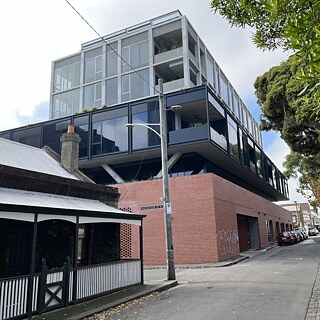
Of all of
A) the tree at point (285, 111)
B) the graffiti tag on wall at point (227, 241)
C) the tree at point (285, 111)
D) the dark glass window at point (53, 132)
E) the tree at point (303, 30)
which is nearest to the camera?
the tree at point (303, 30)

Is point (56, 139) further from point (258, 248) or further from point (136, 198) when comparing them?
point (258, 248)

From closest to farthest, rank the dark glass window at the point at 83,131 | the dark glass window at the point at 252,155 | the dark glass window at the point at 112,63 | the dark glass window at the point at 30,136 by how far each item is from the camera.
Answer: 1. the dark glass window at the point at 83,131
2. the dark glass window at the point at 30,136
3. the dark glass window at the point at 252,155
4. the dark glass window at the point at 112,63

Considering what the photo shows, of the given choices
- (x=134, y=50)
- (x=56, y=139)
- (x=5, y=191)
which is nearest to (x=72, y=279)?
(x=5, y=191)

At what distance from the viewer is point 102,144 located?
27453mm

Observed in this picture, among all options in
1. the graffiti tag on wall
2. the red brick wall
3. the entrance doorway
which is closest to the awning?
the red brick wall

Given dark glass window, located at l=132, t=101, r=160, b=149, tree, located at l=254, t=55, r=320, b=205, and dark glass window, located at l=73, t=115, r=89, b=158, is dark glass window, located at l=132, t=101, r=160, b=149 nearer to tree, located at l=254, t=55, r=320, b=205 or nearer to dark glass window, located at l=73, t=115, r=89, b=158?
dark glass window, located at l=73, t=115, r=89, b=158

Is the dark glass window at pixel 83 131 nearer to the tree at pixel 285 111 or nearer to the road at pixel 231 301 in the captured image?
the tree at pixel 285 111

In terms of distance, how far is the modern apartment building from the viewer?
74.5ft

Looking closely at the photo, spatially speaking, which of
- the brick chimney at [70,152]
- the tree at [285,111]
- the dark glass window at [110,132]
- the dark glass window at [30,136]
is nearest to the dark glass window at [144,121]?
the dark glass window at [110,132]

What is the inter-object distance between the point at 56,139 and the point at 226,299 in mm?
23440

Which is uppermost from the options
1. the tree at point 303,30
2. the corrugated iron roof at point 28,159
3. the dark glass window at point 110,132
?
the dark glass window at point 110,132

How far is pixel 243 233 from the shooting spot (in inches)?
1166

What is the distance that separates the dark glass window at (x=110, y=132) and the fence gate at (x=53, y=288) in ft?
59.1

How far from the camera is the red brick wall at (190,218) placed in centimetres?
2134
